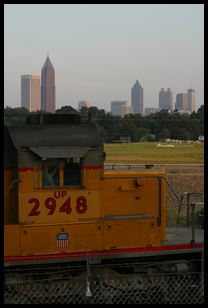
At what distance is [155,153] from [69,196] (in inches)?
1419

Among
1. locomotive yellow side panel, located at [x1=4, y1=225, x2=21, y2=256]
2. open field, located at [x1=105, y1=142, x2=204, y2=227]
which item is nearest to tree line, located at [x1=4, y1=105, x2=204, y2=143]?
open field, located at [x1=105, y1=142, x2=204, y2=227]

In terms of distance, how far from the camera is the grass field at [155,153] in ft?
115

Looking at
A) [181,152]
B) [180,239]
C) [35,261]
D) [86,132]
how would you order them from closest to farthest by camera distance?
[35,261], [86,132], [180,239], [181,152]

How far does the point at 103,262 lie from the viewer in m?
7.74

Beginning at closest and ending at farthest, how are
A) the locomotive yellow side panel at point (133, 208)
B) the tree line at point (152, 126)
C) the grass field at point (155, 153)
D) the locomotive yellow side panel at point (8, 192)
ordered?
the locomotive yellow side panel at point (8, 192) < the locomotive yellow side panel at point (133, 208) < the grass field at point (155, 153) < the tree line at point (152, 126)

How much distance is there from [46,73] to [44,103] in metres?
2.35

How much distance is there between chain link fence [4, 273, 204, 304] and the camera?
24.3 feet

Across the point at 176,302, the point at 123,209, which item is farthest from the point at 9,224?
the point at 176,302

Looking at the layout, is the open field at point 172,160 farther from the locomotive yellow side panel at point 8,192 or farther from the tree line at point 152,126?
the locomotive yellow side panel at point 8,192

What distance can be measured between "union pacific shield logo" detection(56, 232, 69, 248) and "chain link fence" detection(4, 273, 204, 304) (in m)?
0.58

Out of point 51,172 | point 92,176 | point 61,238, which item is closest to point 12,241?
point 61,238

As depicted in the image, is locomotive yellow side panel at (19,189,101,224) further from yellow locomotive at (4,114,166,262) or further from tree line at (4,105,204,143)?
tree line at (4,105,204,143)

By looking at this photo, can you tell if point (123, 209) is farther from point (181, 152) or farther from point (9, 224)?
point (181, 152)

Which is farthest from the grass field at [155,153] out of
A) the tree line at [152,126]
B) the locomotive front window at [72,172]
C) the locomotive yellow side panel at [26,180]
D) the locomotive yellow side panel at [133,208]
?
the locomotive yellow side panel at [26,180]
